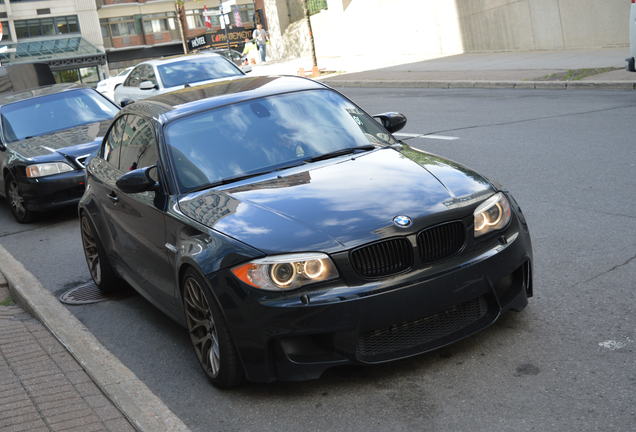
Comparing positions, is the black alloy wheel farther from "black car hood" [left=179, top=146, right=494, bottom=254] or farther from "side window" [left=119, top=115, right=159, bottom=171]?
"black car hood" [left=179, top=146, right=494, bottom=254]

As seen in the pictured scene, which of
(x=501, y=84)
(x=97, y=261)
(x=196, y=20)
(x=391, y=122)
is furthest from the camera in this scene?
(x=196, y=20)

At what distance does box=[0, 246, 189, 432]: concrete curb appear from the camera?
4.61 metres

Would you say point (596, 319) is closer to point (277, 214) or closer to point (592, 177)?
point (277, 214)

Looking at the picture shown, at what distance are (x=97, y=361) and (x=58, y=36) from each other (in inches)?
3135

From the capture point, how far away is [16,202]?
1186 cm

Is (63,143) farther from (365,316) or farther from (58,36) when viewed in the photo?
(58,36)

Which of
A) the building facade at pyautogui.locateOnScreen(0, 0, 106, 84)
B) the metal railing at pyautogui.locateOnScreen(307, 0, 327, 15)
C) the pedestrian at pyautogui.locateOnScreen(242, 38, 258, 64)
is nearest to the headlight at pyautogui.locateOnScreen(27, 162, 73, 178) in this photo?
the metal railing at pyautogui.locateOnScreen(307, 0, 327, 15)

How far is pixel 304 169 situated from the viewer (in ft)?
18.5

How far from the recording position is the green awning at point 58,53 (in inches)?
3039

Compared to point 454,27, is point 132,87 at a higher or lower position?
A: lower

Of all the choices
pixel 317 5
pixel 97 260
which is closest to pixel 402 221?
pixel 97 260

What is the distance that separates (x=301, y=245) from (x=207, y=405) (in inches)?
42.4

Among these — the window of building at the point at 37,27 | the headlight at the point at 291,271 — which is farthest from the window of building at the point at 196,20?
the headlight at the point at 291,271

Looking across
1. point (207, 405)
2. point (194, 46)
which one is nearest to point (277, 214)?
point (207, 405)
